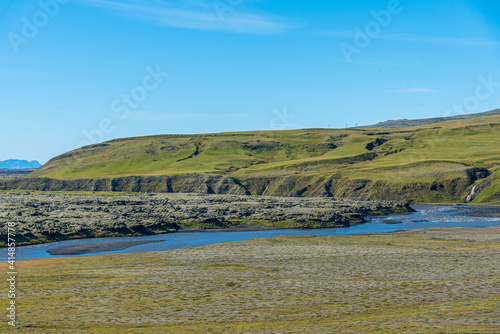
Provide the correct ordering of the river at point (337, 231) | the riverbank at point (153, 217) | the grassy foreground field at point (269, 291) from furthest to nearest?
1. the riverbank at point (153, 217)
2. the river at point (337, 231)
3. the grassy foreground field at point (269, 291)

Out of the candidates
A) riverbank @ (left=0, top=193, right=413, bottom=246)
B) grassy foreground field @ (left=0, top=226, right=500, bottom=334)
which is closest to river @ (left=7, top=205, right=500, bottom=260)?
riverbank @ (left=0, top=193, right=413, bottom=246)

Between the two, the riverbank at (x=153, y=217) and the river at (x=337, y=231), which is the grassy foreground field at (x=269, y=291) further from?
the riverbank at (x=153, y=217)

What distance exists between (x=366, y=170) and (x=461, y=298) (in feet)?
534

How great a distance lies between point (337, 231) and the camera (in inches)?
3856

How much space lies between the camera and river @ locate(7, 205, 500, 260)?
74581 mm

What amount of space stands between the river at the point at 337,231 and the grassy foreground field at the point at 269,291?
11.1m

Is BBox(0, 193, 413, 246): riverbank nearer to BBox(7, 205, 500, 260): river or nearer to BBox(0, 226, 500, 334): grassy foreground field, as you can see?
BBox(7, 205, 500, 260): river

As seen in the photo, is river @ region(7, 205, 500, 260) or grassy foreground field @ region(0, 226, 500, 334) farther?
river @ region(7, 205, 500, 260)

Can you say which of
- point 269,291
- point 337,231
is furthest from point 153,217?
point 269,291

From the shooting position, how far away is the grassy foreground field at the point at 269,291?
3123 cm

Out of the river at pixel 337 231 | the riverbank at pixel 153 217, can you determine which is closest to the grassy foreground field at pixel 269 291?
the river at pixel 337 231

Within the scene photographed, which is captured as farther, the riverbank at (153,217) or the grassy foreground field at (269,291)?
A: the riverbank at (153,217)

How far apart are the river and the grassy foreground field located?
11.1 meters

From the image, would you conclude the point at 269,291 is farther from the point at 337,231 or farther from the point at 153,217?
the point at 153,217
